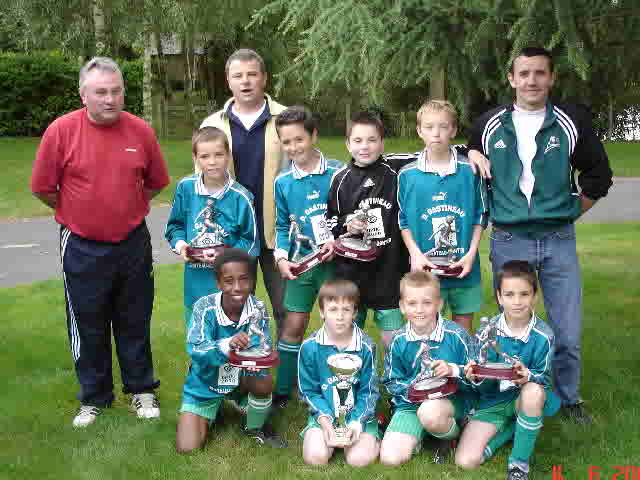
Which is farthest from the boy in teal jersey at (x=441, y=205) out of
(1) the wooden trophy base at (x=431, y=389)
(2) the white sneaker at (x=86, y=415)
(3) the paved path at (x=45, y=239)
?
(3) the paved path at (x=45, y=239)

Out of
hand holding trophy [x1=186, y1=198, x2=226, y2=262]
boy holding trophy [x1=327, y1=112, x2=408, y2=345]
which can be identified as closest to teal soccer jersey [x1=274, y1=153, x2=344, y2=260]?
boy holding trophy [x1=327, y1=112, x2=408, y2=345]

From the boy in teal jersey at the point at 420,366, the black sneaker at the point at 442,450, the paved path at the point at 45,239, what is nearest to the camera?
the boy in teal jersey at the point at 420,366

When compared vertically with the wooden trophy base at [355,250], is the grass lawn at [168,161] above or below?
below

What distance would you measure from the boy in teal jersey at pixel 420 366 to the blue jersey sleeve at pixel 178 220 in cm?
148

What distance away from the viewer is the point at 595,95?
552 centimetres

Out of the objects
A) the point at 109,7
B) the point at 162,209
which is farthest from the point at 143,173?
the point at 109,7

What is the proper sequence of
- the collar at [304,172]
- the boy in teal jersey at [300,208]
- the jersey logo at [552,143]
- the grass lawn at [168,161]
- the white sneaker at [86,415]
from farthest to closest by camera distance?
1. the grass lawn at [168,161]
2. the white sneaker at [86,415]
3. the collar at [304,172]
4. the boy in teal jersey at [300,208]
5. the jersey logo at [552,143]

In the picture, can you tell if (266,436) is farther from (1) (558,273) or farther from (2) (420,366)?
(1) (558,273)

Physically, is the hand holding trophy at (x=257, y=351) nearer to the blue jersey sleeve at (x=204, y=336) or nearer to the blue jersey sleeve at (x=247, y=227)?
the blue jersey sleeve at (x=204, y=336)

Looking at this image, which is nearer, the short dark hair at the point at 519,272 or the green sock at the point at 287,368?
the short dark hair at the point at 519,272

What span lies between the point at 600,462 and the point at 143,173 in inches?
125

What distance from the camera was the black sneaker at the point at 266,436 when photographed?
4684 mm

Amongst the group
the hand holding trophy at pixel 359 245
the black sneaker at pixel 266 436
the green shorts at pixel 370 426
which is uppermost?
the hand holding trophy at pixel 359 245

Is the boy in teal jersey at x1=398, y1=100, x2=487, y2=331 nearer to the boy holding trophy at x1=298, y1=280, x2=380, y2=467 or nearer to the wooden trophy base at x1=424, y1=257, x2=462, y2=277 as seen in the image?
the wooden trophy base at x1=424, y1=257, x2=462, y2=277
